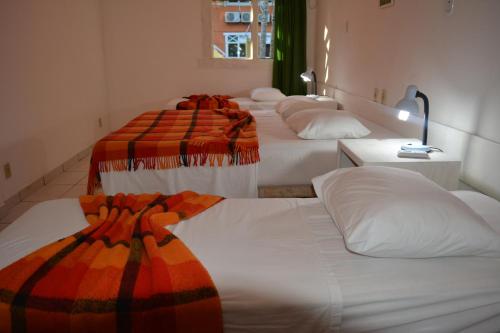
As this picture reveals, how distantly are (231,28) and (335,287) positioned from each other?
15.5 ft

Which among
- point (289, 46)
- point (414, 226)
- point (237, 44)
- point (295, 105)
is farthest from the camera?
point (237, 44)

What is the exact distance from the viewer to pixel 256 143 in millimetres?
2410

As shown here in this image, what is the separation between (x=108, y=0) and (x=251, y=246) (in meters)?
4.78

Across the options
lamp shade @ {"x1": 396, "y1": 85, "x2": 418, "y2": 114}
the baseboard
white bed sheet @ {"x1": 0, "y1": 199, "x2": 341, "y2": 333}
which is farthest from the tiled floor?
lamp shade @ {"x1": 396, "y1": 85, "x2": 418, "y2": 114}

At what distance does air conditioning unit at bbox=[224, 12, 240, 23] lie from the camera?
5133 millimetres

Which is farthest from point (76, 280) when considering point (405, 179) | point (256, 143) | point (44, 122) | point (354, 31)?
point (354, 31)

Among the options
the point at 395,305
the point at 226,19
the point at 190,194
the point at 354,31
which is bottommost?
the point at 395,305

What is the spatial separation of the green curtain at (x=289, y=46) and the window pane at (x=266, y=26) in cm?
15

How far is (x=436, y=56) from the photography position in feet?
6.75

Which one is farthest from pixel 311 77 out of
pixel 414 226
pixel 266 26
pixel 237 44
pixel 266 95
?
pixel 414 226

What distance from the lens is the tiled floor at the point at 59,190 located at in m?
2.77

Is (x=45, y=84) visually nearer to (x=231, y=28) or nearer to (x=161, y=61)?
(x=161, y=61)

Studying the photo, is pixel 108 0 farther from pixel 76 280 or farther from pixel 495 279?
pixel 495 279

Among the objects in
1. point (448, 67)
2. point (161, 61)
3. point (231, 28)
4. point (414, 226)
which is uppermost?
point (231, 28)
